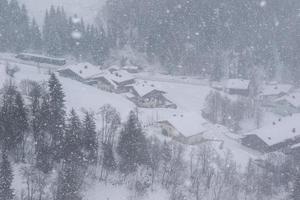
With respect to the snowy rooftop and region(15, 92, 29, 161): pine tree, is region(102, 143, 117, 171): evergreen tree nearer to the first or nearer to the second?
region(15, 92, 29, 161): pine tree

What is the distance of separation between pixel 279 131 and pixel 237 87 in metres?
24.5

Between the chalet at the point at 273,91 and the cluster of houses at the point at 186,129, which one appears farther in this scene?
the chalet at the point at 273,91

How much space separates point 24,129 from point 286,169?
31.5m

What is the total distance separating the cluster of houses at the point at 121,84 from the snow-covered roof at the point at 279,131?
16.3 meters

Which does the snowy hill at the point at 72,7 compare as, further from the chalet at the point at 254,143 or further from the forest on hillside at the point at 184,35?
the chalet at the point at 254,143

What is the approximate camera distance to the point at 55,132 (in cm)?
4653

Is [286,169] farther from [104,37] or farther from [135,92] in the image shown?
[104,37]

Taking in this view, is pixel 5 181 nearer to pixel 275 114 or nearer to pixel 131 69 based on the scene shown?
pixel 131 69

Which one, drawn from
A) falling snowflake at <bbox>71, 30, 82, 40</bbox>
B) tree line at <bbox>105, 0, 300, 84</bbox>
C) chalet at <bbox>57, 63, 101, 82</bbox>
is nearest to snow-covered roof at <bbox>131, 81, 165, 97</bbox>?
chalet at <bbox>57, 63, 101, 82</bbox>

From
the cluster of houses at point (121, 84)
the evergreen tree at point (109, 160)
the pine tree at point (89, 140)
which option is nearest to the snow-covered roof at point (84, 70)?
the cluster of houses at point (121, 84)

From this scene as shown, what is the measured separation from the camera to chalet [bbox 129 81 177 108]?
75.0 meters

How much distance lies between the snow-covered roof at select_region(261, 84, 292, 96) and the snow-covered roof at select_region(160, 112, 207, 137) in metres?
32.8

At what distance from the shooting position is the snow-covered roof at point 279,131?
215ft

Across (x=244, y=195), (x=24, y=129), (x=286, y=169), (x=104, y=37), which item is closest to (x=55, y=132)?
(x=24, y=129)
